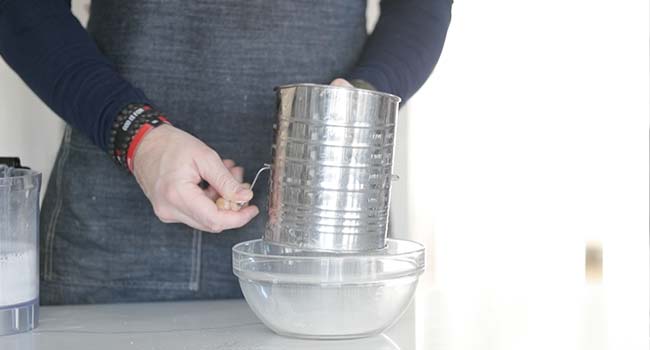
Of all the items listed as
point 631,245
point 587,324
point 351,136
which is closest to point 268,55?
point 351,136

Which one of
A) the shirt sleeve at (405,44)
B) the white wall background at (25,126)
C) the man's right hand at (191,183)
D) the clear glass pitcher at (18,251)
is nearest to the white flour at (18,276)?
the clear glass pitcher at (18,251)

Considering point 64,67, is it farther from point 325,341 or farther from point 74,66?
point 325,341

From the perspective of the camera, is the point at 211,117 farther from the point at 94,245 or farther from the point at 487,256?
the point at 487,256

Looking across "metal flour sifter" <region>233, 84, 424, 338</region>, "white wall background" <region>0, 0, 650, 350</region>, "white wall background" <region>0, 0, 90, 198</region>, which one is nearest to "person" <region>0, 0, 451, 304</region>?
"metal flour sifter" <region>233, 84, 424, 338</region>

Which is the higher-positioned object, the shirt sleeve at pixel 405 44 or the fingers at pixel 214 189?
the shirt sleeve at pixel 405 44

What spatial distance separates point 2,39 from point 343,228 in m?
0.50

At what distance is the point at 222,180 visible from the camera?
Result: 0.83m

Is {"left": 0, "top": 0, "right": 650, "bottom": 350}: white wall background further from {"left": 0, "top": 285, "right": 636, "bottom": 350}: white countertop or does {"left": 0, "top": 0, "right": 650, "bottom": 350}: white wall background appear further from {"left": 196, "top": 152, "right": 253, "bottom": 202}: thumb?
{"left": 196, "top": 152, "right": 253, "bottom": 202}: thumb

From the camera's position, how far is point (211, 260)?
106 cm

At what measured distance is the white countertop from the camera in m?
0.80

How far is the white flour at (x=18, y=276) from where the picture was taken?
2.68 ft

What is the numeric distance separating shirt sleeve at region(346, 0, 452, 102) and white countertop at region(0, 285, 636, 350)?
10.3 inches

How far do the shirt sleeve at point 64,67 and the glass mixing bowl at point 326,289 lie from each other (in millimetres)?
228

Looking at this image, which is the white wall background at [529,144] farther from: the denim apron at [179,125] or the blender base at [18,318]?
the blender base at [18,318]
